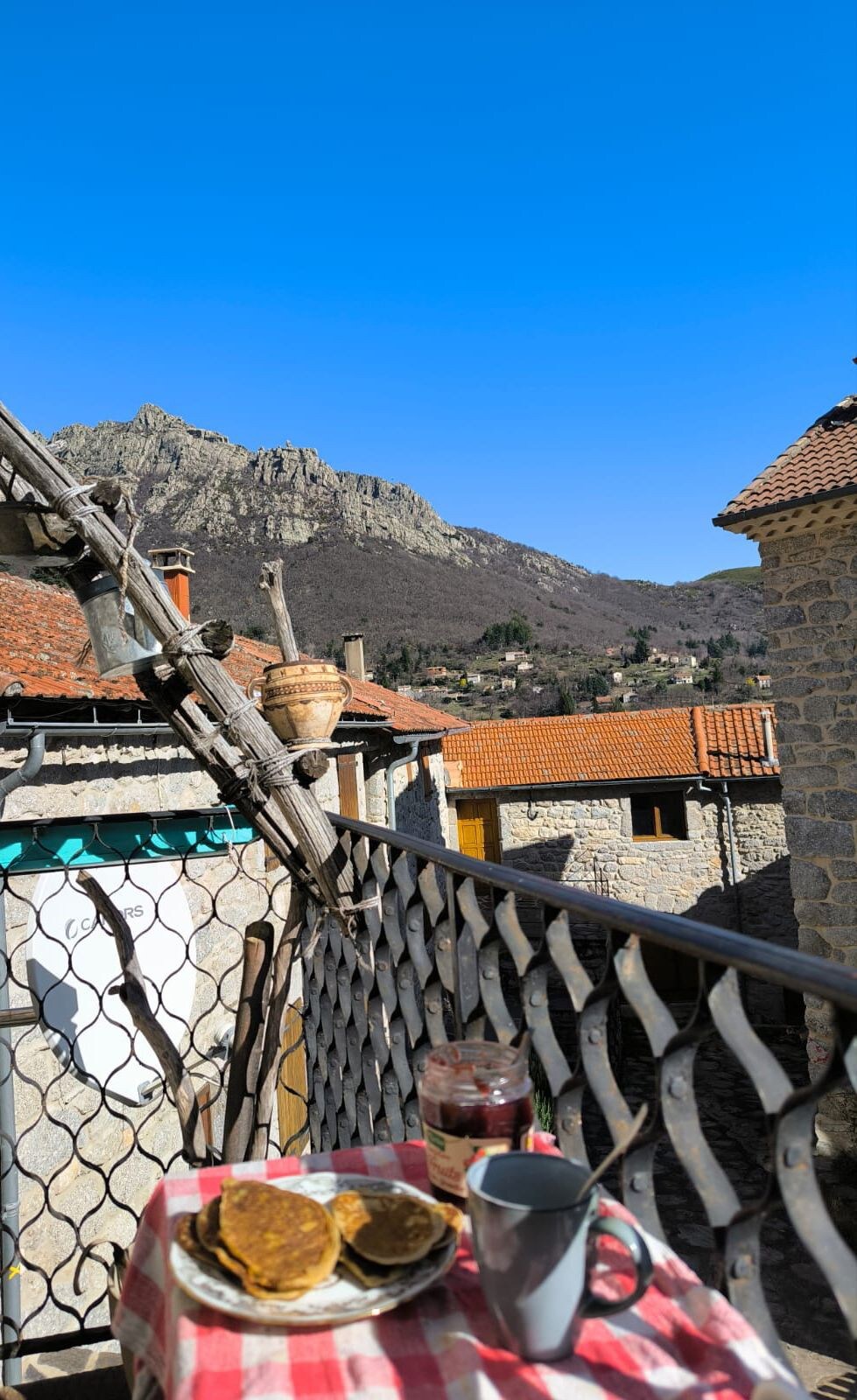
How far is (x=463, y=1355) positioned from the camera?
94 centimetres

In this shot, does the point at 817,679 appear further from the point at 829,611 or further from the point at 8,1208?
the point at 8,1208

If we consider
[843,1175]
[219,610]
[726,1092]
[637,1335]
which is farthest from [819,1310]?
[219,610]

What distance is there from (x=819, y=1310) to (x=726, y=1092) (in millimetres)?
4723

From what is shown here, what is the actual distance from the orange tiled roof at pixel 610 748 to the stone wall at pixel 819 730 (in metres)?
10.1

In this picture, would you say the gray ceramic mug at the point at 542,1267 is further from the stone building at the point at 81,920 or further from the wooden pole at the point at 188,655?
the stone building at the point at 81,920

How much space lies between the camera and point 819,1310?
293 inches

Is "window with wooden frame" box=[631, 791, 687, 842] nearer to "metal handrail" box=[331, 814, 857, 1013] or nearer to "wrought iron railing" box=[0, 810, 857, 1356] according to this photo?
"wrought iron railing" box=[0, 810, 857, 1356]

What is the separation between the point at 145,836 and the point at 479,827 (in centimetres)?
1711

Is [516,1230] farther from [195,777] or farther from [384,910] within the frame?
[195,777]

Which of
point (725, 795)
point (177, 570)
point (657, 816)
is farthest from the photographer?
point (657, 816)

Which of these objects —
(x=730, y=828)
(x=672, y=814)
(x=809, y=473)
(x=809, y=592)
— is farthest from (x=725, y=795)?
(x=809, y=473)

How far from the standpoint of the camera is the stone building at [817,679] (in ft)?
24.2

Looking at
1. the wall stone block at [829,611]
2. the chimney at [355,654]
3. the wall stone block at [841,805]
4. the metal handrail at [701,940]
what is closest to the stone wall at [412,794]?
the chimney at [355,654]

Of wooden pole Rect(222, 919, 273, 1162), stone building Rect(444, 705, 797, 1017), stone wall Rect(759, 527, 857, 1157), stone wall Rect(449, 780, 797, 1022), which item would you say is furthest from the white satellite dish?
stone building Rect(444, 705, 797, 1017)
